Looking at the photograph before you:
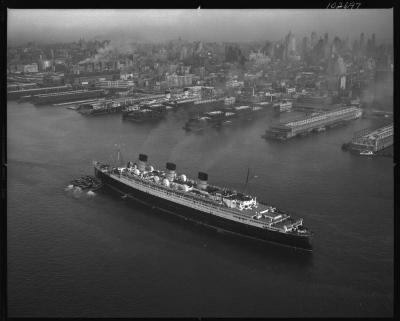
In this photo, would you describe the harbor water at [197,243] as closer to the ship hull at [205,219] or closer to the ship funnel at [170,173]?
the ship hull at [205,219]

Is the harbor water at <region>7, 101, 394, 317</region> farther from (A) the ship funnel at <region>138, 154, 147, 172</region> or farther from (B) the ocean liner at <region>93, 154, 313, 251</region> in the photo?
(A) the ship funnel at <region>138, 154, 147, 172</region>

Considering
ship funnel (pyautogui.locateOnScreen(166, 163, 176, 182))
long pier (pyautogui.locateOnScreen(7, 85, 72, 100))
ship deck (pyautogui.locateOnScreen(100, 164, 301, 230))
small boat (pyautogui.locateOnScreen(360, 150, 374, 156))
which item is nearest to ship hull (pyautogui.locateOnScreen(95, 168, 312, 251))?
ship deck (pyautogui.locateOnScreen(100, 164, 301, 230))

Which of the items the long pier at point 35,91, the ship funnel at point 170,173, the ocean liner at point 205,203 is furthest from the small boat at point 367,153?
the long pier at point 35,91

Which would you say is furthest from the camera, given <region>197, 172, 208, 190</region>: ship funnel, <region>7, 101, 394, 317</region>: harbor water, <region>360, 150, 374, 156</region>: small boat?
<region>360, 150, 374, 156</region>: small boat

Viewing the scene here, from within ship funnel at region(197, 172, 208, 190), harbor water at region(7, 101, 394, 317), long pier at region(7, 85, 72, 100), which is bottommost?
harbor water at region(7, 101, 394, 317)

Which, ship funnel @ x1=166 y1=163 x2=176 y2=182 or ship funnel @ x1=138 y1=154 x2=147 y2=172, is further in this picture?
ship funnel @ x1=138 y1=154 x2=147 y2=172

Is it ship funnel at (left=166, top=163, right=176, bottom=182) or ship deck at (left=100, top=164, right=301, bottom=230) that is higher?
ship funnel at (left=166, top=163, right=176, bottom=182)
